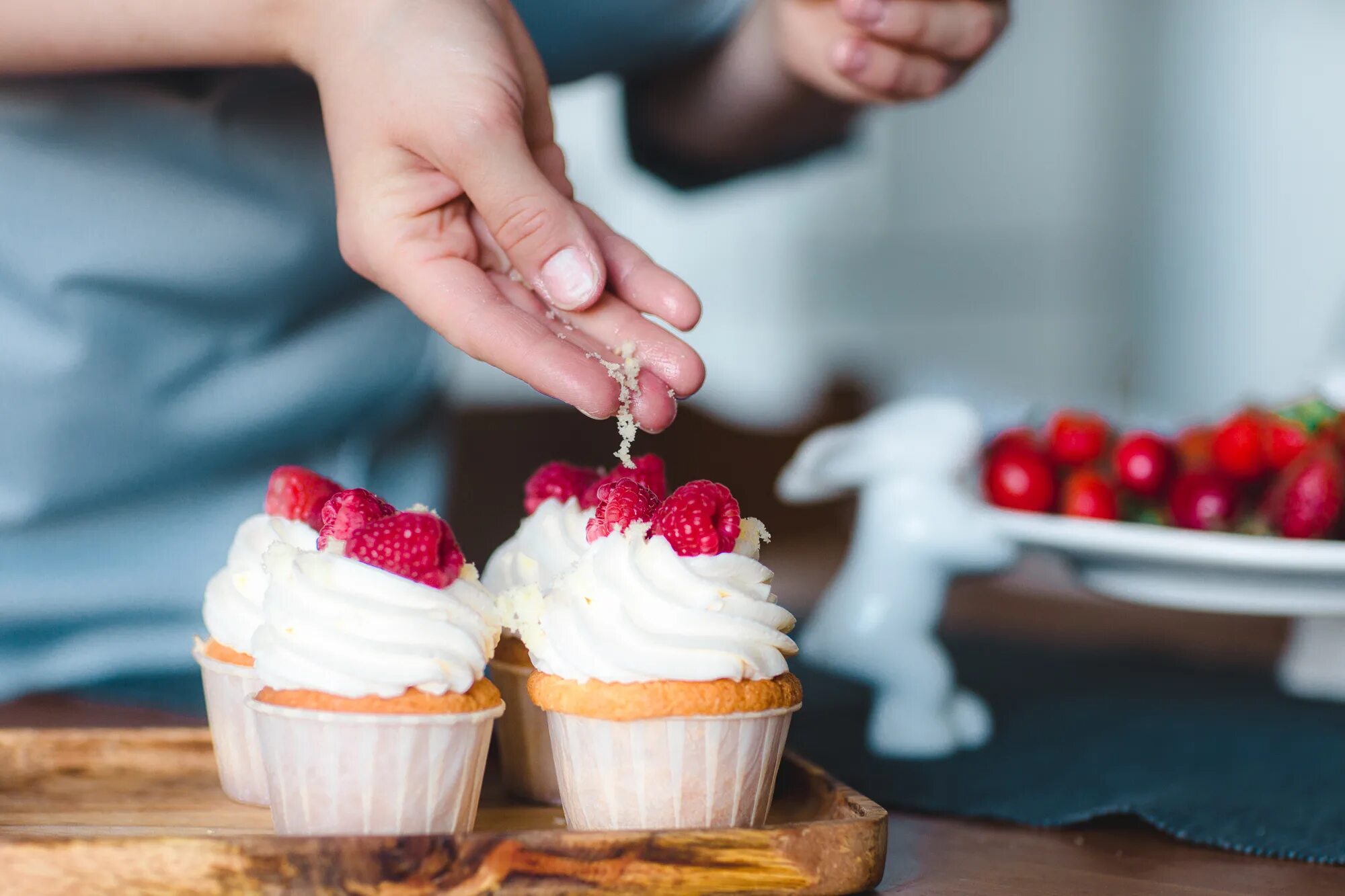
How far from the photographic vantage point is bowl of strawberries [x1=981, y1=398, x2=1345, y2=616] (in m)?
1.15

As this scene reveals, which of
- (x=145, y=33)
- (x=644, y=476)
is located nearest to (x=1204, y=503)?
(x=644, y=476)

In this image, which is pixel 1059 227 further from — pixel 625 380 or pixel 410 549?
pixel 410 549

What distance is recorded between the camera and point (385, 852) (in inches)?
27.2

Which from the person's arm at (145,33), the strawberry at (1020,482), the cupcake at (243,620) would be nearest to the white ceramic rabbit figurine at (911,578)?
the strawberry at (1020,482)

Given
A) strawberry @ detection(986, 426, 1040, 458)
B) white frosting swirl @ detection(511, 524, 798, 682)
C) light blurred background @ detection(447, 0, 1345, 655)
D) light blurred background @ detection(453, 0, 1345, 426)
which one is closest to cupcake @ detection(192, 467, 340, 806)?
white frosting swirl @ detection(511, 524, 798, 682)

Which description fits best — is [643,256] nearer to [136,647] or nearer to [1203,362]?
[136,647]

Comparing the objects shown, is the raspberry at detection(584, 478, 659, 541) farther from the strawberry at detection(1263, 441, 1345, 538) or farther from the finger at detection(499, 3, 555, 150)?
the strawberry at detection(1263, 441, 1345, 538)

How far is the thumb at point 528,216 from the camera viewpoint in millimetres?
861

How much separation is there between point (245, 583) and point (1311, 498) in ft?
3.21

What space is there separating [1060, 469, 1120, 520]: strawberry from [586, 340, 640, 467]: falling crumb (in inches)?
25.2

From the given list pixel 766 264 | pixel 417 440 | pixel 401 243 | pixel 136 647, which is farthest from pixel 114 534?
pixel 766 264

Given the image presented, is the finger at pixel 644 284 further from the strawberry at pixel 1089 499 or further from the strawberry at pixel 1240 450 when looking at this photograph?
the strawberry at pixel 1240 450

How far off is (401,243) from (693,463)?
1.90 m

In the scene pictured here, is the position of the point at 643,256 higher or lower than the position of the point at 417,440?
higher
